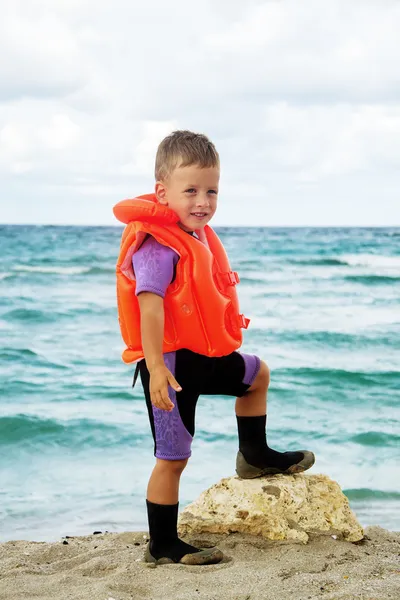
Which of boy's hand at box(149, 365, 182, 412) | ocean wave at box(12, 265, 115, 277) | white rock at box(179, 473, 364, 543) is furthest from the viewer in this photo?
ocean wave at box(12, 265, 115, 277)

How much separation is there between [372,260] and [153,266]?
87.8 feet

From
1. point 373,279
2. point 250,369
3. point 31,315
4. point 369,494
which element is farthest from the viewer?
point 373,279

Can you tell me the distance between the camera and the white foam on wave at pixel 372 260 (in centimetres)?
2695

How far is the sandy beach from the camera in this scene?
3266mm

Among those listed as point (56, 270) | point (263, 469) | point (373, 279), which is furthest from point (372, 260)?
point (263, 469)

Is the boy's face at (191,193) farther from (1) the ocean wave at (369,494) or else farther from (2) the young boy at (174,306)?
(1) the ocean wave at (369,494)

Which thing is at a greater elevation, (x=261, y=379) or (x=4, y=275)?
(x=261, y=379)

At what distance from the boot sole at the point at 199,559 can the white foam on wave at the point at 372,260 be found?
22.8m

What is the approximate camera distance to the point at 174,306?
357 centimetres

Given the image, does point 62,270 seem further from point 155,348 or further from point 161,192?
point 155,348

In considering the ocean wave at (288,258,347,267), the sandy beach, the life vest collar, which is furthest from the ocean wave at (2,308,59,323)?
the ocean wave at (288,258,347,267)

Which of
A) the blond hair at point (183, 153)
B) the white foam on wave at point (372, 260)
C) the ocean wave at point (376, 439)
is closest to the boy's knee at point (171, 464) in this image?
the blond hair at point (183, 153)

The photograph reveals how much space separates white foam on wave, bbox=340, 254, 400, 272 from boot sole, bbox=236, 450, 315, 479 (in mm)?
22198

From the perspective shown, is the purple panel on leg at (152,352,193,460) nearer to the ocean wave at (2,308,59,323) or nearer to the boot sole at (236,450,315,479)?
the boot sole at (236,450,315,479)
